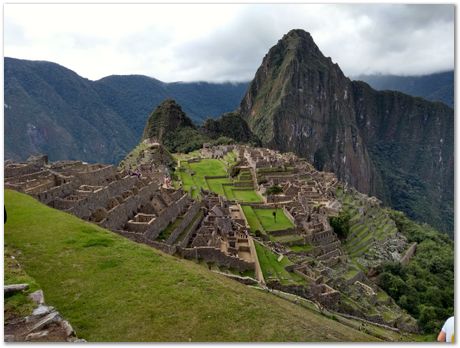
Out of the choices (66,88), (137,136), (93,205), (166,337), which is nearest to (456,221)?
(166,337)

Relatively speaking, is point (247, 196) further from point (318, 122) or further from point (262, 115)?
point (318, 122)

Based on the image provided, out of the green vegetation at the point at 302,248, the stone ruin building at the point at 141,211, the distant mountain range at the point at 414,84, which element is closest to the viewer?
the stone ruin building at the point at 141,211

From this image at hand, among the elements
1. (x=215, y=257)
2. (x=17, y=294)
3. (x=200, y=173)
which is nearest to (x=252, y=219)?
(x=215, y=257)

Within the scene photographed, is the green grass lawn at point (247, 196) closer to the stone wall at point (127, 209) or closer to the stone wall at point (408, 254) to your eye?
the stone wall at point (408, 254)

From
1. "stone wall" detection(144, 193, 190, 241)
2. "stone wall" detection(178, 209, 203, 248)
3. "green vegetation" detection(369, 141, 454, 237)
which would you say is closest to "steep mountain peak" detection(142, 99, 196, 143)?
"green vegetation" detection(369, 141, 454, 237)

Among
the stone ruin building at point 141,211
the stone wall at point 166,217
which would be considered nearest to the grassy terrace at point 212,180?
the stone wall at point 166,217

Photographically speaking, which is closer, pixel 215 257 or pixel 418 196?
pixel 215 257

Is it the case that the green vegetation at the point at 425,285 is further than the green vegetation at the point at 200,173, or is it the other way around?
the green vegetation at the point at 200,173

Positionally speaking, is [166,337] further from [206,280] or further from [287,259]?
[287,259]
